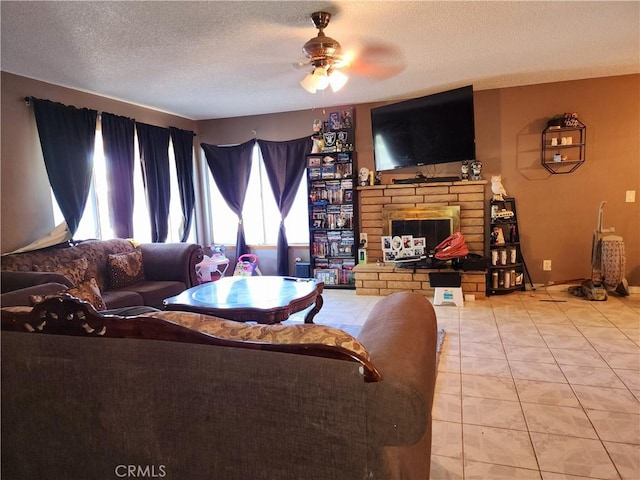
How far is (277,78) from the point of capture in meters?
3.82

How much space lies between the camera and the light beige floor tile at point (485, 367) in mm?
2689

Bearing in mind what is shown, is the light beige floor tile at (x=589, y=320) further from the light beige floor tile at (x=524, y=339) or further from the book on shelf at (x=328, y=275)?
the book on shelf at (x=328, y=275)

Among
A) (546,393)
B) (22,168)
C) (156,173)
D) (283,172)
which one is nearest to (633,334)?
(546,393)

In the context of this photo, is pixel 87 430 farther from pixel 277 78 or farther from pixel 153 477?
pixel 277 78

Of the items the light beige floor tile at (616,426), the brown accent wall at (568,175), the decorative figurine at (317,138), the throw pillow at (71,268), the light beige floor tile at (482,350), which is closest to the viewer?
the light beige floor tile at (616,426)

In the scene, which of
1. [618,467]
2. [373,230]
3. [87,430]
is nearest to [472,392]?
[618,467]

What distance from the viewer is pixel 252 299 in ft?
9.39

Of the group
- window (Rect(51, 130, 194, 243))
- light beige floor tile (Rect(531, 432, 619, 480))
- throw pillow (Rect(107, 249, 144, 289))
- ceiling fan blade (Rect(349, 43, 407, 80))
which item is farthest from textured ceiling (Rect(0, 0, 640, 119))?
light beige floor tile (Rect(531, 432, 619, 480))

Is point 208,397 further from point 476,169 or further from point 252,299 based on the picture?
point 476,169

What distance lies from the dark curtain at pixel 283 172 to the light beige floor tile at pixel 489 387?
3.33 m

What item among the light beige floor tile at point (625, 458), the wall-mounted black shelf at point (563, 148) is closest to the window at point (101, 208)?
the light beige floor tile at point (625, 458)

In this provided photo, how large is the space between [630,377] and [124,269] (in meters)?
3.97

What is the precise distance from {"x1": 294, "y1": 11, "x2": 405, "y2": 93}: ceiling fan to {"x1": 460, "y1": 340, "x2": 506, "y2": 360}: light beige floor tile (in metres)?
2.25

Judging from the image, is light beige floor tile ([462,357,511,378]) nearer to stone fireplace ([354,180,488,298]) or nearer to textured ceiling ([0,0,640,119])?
stone fireplace ([354,180,488,298])
